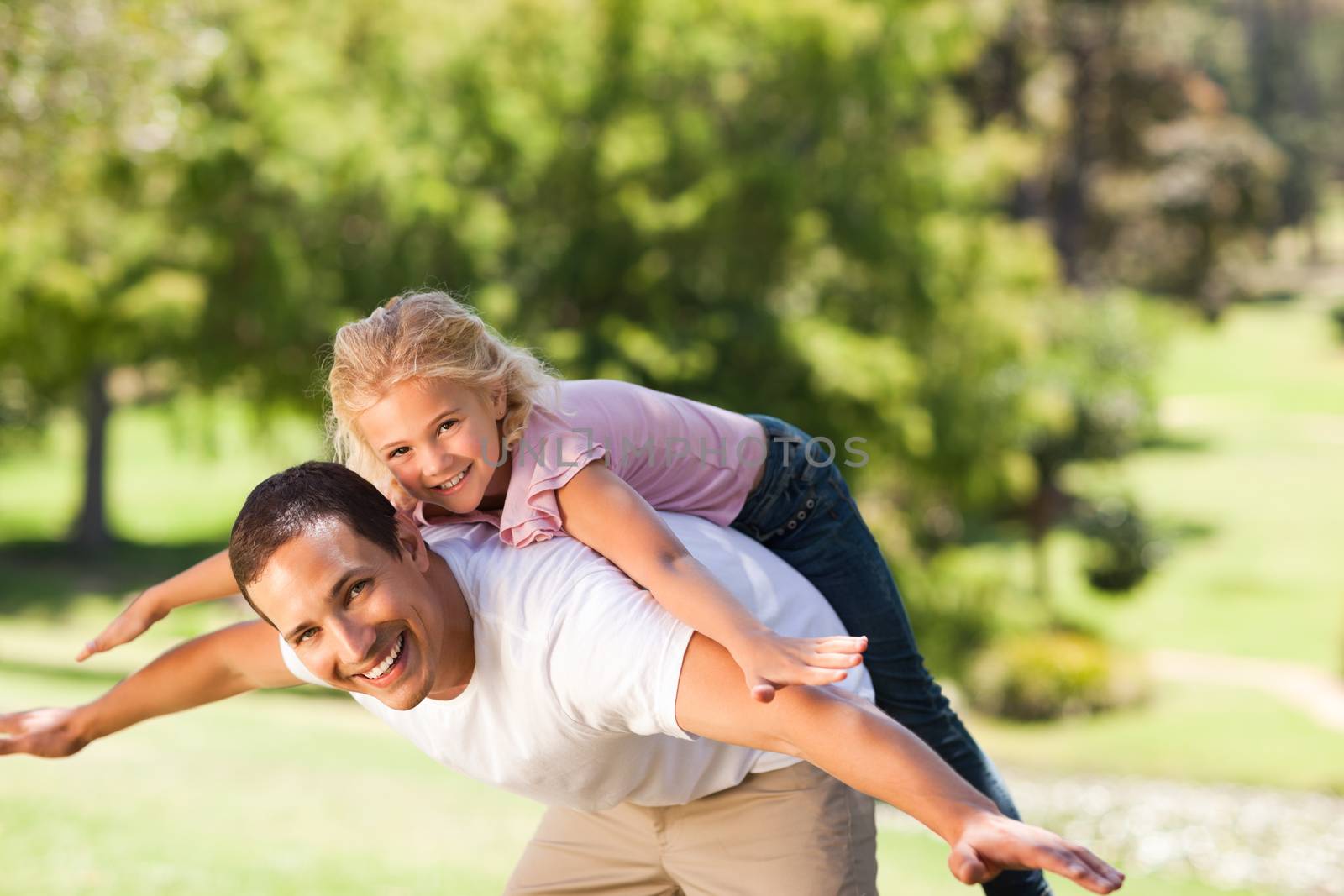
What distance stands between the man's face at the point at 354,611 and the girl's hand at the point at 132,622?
0.80 m

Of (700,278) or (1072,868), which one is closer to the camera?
(1072,868)

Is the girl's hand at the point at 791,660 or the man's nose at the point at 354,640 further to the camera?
the man's nose at the point at 354,640

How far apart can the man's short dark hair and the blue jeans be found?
0.88 m

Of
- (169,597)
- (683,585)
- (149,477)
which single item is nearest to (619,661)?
(683,585)

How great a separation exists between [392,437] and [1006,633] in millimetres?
18803

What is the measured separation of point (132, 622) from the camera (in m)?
3.06

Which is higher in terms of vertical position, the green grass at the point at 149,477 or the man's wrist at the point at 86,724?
the man's wrist at the point at 86,724

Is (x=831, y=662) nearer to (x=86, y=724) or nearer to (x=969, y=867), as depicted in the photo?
(x=969, y=867)

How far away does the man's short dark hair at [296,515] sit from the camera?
234 cm

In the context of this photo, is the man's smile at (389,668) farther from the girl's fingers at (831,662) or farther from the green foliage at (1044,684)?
the green foliage at (1044,684)

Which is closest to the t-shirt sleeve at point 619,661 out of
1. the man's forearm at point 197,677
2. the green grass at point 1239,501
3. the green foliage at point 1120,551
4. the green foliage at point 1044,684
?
the man's forearm at point 197,677

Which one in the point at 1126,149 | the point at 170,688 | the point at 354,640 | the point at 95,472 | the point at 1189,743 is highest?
the point at 1126,149

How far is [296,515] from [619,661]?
1.97ft

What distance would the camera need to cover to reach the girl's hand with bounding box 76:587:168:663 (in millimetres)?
3029
